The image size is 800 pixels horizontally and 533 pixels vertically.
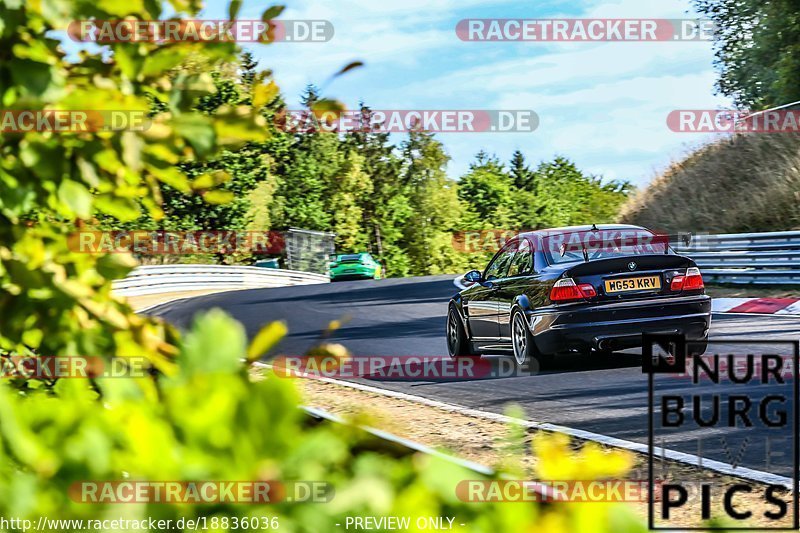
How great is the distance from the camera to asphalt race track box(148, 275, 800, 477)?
7.02m

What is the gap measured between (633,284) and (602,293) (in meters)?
0.35

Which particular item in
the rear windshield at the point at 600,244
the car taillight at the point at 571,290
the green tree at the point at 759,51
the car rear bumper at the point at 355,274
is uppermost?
the green tree at the point at 759,51

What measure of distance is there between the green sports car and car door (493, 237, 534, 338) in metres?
42.5

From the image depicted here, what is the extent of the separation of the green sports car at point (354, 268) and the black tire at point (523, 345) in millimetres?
42869

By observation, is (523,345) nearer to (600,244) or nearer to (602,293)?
(602,293)

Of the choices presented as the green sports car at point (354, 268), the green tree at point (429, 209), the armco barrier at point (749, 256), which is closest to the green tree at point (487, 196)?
the green tree at point (429, 209)

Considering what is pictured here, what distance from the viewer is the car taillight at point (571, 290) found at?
424 inches

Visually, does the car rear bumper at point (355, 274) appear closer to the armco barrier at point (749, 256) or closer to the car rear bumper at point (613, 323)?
the armco barrier at point (749, 256)

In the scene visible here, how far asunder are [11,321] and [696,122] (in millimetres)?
27787

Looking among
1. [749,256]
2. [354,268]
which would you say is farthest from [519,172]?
[749,256]

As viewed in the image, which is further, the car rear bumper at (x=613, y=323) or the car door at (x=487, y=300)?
the car door at (x=487, y=300)

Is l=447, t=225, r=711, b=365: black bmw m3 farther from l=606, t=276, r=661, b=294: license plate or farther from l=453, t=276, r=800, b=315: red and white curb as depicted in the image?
l=453, t=276, r=800, b=315: red and white curb

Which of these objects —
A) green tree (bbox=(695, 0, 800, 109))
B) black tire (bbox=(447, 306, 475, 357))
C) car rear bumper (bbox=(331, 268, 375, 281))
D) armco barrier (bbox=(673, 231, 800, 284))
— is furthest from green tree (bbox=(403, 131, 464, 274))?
black tire (bbox=(447, 306, 475, 357))

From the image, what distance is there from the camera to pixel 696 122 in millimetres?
28250
